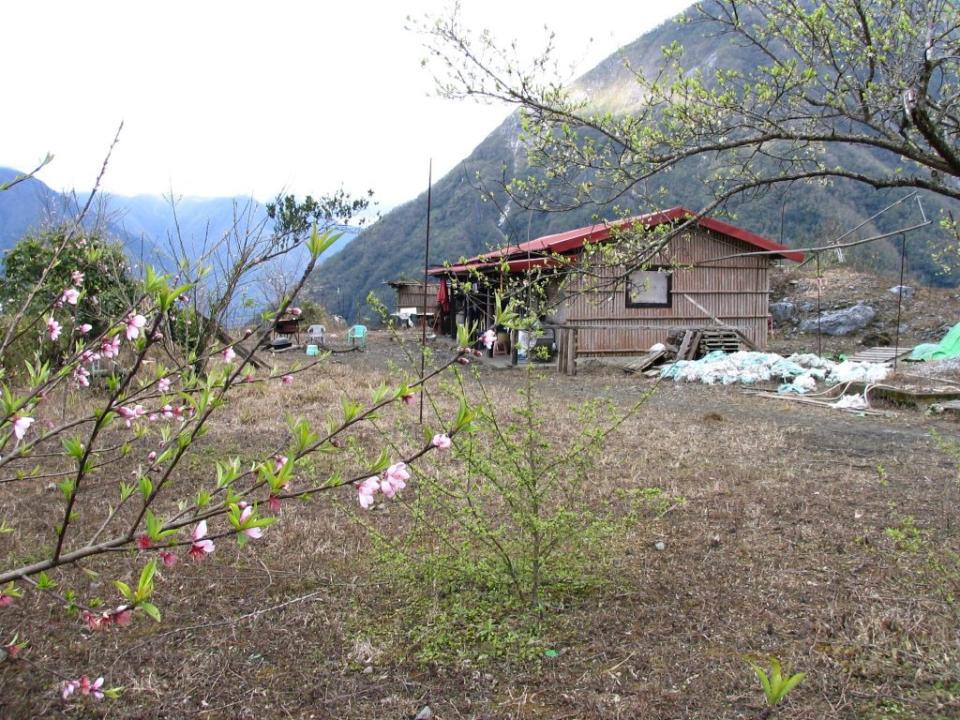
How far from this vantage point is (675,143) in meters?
3.94

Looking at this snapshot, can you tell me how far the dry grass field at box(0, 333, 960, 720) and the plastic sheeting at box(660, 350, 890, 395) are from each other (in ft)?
19.9

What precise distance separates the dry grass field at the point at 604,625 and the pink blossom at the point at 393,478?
518mm

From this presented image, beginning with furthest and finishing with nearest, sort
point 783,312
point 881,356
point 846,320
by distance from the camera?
1. point 783,312
2. point 846,320
3. point 881,356

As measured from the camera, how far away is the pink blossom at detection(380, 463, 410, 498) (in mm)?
1523

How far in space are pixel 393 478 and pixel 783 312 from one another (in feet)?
78.0

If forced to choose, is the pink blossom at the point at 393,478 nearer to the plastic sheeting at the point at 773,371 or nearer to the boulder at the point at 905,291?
the plastic sheeting at the point at 773,371

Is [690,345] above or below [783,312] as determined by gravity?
below

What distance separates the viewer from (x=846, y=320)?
68.8ft

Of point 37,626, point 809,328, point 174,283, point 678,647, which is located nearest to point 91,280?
point 174,283

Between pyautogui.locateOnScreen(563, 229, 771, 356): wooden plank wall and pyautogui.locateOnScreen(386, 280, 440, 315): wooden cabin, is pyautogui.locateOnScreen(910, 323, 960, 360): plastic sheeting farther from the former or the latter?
pyautogui.locateOnScreen(386, 280, 440, 315): wooden cabin

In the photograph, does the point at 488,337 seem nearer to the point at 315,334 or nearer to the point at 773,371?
the point at 773,371

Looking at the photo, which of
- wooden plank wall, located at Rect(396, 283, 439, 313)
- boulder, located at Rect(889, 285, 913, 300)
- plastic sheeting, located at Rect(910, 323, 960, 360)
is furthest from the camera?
wooden plank wall, located at Rect(396, 283, 439, 313)

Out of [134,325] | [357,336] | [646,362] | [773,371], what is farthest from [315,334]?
[134,325]

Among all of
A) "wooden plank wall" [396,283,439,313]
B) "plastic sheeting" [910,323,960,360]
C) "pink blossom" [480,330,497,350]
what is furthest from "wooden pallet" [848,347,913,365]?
"wooden plank wall" [396,283,439,313]
